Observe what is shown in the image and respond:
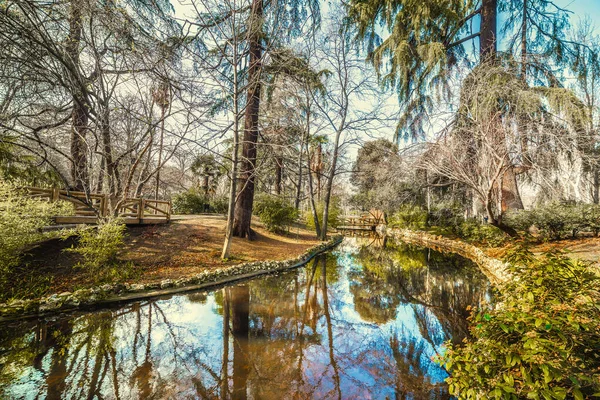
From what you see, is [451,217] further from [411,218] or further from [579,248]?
[579,248]

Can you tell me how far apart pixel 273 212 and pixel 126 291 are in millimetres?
8049

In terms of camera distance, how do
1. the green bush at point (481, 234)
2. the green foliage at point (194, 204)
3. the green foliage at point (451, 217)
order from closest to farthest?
the green bush at point (481, 234)
the green foliage at point (451, 217)
the green foliage at point (194, 204)

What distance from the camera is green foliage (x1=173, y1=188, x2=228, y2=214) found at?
18.2 meters

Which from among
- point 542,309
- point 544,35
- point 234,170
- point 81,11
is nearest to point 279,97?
point 234,170

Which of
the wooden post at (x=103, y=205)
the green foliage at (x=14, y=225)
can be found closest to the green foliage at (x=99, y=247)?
the green foliage at (x=14, y=225)

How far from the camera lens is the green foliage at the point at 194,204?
18219 mm

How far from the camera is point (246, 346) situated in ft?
11.2

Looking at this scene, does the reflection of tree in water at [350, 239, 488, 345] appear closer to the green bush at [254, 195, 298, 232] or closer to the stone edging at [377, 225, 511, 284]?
the stone edging at [377, 225, 511, 284]

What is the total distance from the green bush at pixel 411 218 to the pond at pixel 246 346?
11782 millimetres

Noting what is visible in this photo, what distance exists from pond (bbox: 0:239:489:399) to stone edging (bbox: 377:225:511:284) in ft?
4.28

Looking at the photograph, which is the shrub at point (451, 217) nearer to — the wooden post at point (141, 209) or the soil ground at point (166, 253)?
the soil ground at point (166, 253)

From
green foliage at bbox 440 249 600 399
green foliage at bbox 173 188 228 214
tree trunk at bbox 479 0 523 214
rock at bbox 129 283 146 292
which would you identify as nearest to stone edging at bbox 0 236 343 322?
rock at bbox 129 283 146 292

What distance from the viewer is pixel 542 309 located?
2324 mm

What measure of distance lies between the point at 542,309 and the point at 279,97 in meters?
12.5
